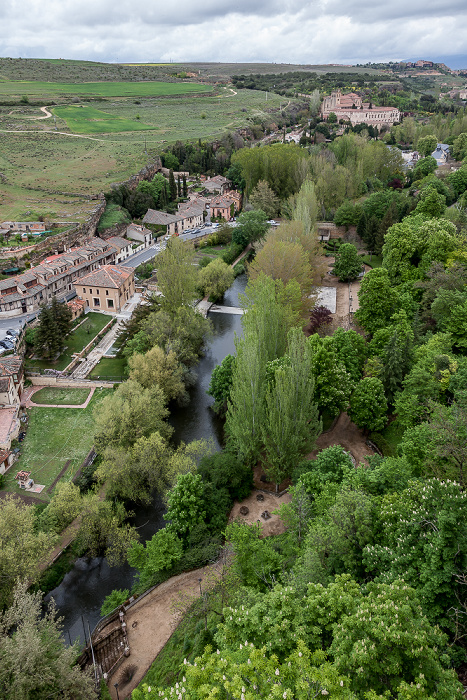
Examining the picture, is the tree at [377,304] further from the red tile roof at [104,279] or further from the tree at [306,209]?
the red tile roof at [104,279]

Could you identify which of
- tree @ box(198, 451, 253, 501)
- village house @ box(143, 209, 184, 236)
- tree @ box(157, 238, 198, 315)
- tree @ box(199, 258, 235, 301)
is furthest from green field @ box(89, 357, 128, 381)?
village house @ box(143, 209, 184, 236)

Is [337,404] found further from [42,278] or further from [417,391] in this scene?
[42,278]

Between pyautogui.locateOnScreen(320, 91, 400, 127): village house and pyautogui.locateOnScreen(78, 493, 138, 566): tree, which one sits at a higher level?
pyautogui.locateOnScreen(320, 91, 400, 127): village house

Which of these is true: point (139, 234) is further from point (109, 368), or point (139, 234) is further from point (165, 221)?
point (109, 368)

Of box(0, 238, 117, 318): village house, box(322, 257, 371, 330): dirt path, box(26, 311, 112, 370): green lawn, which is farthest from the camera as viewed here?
box(322, 257, 371, 330): dirt path

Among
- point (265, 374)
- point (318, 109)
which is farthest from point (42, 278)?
point (318, 109)

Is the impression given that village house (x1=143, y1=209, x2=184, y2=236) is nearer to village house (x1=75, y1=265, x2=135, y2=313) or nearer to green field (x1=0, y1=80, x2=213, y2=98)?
village house (x1=75, y1=265, x2=135, y2=313)

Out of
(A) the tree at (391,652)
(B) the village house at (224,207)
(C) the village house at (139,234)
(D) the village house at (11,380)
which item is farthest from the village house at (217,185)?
(A) the tree at (391,652)
